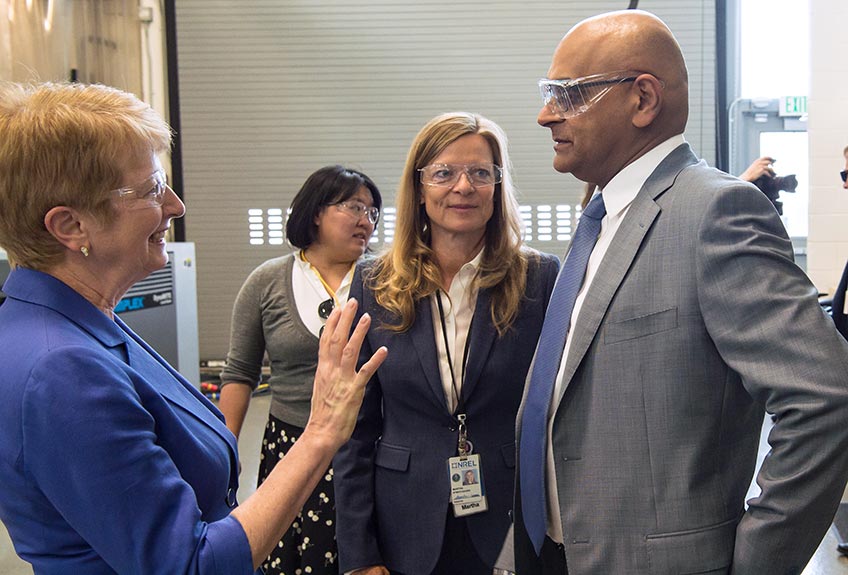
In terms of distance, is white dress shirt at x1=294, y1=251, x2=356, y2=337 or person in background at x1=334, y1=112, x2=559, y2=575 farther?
white dress shirt at x1=294, y1=251, x2=356, y2=337

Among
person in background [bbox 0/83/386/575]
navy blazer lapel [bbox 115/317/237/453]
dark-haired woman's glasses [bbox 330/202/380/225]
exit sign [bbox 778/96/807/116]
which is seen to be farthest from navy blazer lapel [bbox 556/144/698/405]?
exit sign [bbox 778/96/807/116]

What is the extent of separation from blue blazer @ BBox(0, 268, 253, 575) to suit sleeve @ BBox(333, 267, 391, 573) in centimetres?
68

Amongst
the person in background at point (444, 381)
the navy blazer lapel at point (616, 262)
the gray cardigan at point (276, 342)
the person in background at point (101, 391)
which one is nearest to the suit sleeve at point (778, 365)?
the navy blazer lapel at point (616, 262)

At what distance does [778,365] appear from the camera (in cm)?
111

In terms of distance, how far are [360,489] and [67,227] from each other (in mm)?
954

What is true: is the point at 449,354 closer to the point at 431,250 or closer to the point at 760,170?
the point at 431,250

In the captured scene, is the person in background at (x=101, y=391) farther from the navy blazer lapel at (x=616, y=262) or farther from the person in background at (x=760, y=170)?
the person in background at (x=760, y=170)

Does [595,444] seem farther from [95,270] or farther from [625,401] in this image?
[95,270]

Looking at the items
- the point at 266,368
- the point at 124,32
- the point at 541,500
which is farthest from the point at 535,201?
the point at 541,500

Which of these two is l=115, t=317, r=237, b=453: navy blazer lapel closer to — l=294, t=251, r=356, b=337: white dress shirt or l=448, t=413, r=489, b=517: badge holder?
l=448, t=413, r=489, b=517: badge holder

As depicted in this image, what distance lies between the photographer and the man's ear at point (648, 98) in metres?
1.38

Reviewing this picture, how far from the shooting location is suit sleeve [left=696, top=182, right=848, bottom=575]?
109cm

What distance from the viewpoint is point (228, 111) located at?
288 inches

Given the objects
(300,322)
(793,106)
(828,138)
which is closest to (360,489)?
(300,322)
